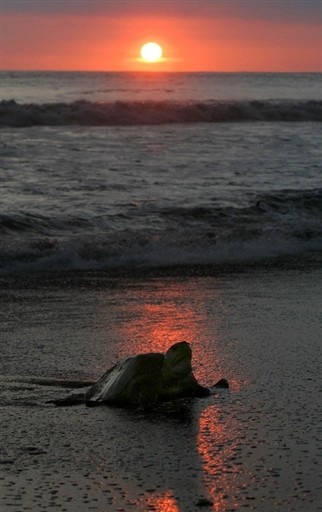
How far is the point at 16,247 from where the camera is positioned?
11.3 meters

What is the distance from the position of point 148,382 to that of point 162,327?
2228mm

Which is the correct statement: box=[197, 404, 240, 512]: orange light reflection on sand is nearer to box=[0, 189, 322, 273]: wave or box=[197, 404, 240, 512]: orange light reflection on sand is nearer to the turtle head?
the turtle head

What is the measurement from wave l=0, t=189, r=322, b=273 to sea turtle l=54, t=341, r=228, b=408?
522cm

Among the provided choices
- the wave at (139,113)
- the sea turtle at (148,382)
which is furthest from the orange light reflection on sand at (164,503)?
the wave at (139,113)

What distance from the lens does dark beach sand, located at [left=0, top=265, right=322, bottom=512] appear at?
4.24 metres

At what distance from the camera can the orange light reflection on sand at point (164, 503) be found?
4.06 m

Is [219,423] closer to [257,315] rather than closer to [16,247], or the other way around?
[257,315]

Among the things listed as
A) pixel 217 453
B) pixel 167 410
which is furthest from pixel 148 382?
pixel 217 453

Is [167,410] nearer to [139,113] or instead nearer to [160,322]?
[160,322]

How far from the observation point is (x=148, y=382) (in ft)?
17.8

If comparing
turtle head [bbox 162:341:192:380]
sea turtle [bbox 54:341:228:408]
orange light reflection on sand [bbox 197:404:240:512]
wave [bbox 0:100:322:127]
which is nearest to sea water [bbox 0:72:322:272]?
wave [bbox 0:100:322:127]

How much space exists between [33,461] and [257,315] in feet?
12.2

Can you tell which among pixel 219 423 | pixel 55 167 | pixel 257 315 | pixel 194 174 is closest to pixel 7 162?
pixel 55 167

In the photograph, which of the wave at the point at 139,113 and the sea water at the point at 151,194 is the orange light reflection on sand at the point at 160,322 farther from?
the wave at the point at 139,113
